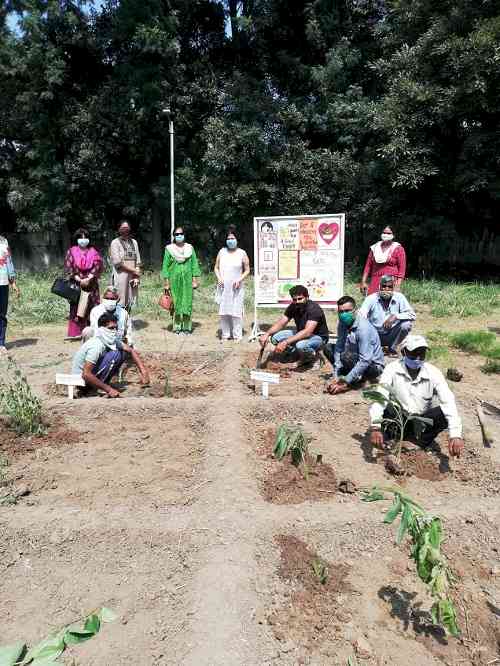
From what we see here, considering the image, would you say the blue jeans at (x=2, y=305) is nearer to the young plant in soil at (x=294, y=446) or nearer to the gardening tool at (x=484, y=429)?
the young plant in soil at (x=294, y=446)

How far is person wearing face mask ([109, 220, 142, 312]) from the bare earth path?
122 inches

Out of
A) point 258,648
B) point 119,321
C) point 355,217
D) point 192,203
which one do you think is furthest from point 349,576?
point 192,203

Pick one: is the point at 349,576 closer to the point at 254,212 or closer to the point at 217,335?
the point at 217,335

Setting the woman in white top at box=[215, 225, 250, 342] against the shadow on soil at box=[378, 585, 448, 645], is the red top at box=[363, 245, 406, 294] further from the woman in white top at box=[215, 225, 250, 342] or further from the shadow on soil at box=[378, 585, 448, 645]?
the shadow on soil at box=[378, 585, 448, 645]

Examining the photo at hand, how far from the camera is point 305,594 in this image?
269 centimetres

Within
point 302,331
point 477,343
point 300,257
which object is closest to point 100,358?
point 302,331

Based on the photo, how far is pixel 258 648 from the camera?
230 cm

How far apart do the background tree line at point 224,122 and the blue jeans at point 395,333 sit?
7.76 metres

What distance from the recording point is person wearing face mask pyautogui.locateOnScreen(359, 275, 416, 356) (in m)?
6.11

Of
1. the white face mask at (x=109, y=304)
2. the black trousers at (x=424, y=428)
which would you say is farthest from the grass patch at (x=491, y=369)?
the white face mask at (x=109, y=304)

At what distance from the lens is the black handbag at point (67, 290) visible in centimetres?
737

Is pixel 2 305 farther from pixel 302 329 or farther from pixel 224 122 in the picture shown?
pixel 224 122

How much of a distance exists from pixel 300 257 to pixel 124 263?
2.49 metres

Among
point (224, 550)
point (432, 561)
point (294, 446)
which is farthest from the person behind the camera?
point (294, 446)
